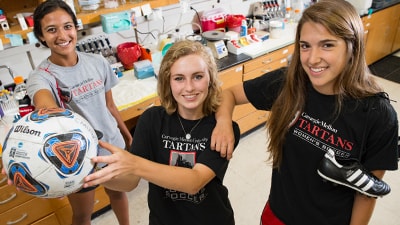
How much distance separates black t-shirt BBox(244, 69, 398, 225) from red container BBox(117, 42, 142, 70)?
1485 mm

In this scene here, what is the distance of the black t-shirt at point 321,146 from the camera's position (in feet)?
3.09

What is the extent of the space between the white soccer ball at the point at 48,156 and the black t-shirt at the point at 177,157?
0.29 metres

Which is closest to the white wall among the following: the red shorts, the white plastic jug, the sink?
the white plastic jug

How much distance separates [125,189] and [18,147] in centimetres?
38

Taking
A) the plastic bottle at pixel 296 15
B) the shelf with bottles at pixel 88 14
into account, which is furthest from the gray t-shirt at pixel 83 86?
the plastic bottle at pixel 296 15

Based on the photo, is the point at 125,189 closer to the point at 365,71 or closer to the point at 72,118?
the point at 72,118

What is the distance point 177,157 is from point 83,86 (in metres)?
0.69

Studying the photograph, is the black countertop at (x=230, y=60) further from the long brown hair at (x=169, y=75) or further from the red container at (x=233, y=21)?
the long brown hair at (x=169, y=75)

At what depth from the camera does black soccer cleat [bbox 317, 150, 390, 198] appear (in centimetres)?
93

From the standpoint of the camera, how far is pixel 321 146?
3.45ft

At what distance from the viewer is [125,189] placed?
108 cm

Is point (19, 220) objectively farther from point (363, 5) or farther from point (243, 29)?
point (363, 5)

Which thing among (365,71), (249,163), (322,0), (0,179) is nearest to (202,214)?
(365,71)

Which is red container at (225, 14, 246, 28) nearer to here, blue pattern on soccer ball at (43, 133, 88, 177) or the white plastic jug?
the white plastic jug
